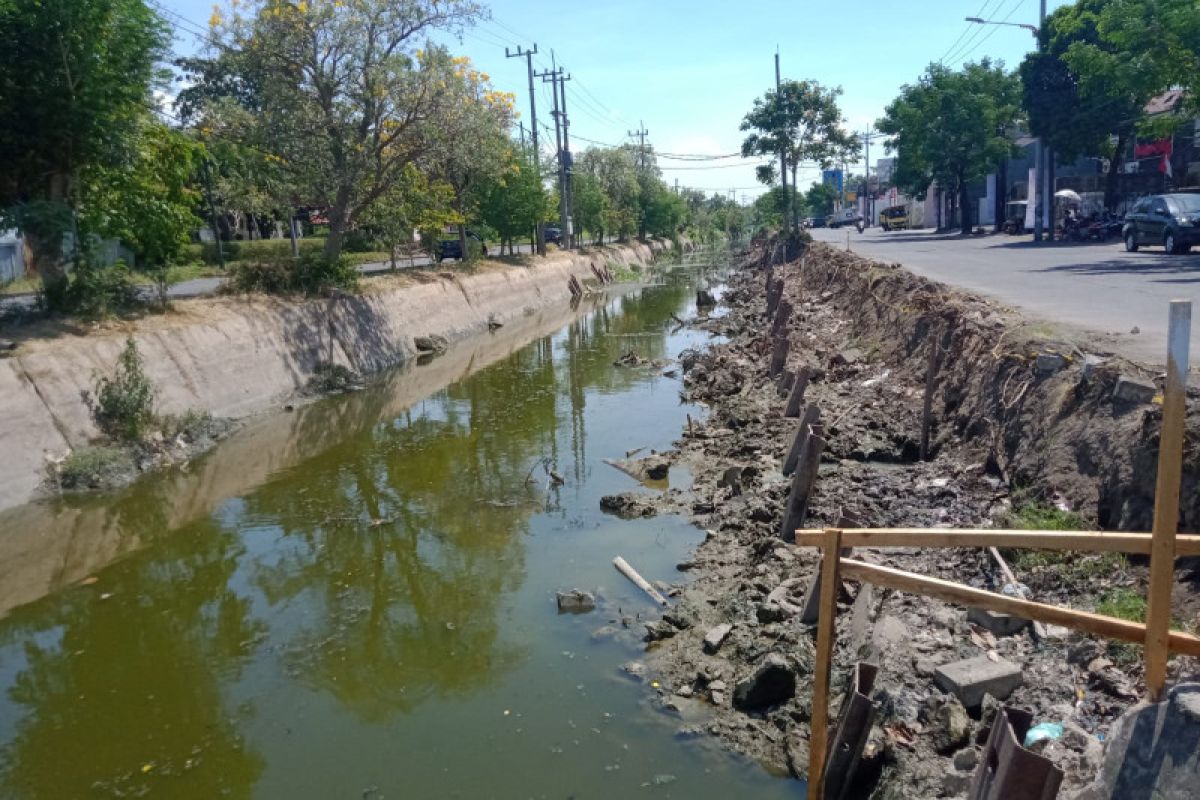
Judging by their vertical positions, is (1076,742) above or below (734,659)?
above

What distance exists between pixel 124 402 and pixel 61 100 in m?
5.07

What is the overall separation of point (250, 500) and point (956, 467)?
8.85 meters

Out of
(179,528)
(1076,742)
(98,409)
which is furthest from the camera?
(98,409)

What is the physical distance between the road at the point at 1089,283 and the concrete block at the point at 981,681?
460cm

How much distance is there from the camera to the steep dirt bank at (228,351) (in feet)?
38.4

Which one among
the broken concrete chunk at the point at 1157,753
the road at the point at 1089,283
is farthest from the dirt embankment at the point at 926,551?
the road at the point at 1089,283

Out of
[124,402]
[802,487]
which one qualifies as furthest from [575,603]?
[124,402]

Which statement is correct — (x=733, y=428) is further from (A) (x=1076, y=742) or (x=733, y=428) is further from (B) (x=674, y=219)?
(B) (x=674, y=219)

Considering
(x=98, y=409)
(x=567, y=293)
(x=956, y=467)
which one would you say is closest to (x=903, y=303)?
(x=956, y=467)

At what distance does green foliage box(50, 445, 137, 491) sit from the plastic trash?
11.6 m

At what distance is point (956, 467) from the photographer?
9.01 m

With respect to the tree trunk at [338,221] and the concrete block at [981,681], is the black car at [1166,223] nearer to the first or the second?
the tree trunk at [338,221]

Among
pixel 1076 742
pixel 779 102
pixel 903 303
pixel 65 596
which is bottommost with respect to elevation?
pixel 65 596

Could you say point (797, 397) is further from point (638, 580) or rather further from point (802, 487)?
point (638, 580)
